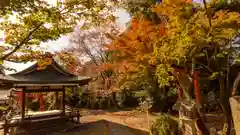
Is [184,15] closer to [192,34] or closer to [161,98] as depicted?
[192,34]

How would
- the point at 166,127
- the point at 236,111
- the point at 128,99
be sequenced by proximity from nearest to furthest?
the point at 236,111, the point at 166,127, the point at 128,99

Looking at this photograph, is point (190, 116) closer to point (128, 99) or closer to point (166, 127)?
point (166, 127)

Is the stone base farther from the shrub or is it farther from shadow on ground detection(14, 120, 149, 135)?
shadow on ground detection(14, 120, 149, 135)

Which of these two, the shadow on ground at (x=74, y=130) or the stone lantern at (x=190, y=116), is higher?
the stone lantern at (x=190, y=116)

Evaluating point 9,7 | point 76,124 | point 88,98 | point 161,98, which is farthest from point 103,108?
point 9,7

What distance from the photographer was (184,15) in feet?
17.2

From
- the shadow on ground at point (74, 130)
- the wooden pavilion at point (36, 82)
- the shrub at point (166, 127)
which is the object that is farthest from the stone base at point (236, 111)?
the wooden pavilion at point (36, 82)

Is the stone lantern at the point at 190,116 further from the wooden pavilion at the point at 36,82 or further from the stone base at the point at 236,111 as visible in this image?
the wooden pavilion at the point at 36,82

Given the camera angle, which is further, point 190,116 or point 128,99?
point 128,99

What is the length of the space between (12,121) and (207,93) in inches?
→ 595

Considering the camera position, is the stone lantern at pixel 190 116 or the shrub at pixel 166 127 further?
the shrub at pixel 166 127

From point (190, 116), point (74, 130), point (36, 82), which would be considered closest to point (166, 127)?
point (190, 116)

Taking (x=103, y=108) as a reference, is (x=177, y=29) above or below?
above

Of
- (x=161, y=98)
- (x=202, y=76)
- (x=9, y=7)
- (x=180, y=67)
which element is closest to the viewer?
(x=9, y=7)
